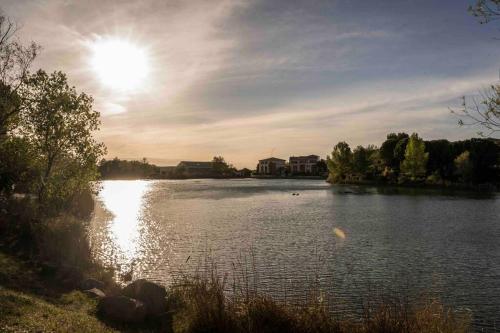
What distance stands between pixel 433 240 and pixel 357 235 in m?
7.81

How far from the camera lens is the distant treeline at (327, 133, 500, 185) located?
12519 cm

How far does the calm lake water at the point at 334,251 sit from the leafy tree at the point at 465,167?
61.5 m

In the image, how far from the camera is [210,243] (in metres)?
41.0

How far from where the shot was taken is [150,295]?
20531 millimetres

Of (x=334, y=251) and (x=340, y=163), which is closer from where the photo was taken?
(x=334, y=251)

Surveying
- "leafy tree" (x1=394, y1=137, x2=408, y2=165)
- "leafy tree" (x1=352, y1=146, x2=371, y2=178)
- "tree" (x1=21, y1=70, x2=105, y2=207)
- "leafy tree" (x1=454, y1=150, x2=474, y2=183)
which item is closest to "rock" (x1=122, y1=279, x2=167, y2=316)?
"tree" (x1=21, y1=70, x2=105, y2=207)

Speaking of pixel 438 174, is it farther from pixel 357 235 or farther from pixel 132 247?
pixel 132 247

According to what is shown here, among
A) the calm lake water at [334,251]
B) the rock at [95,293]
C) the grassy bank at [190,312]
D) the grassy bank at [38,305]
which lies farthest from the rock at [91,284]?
the calm lake water at [334,251]

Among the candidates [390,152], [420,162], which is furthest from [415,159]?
[390,152]

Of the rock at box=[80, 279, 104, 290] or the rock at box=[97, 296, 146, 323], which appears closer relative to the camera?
the rock at box=[97, 296, 146, 323]

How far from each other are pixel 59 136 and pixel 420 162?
124 metres

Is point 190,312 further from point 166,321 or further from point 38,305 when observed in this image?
point 38,305

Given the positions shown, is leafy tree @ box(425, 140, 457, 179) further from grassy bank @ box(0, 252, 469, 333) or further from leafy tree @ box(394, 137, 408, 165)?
grassy bank @ box(0, 252, 469, 333)

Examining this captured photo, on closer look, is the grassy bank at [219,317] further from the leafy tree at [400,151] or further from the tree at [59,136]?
the leafy tree at [400,151]
